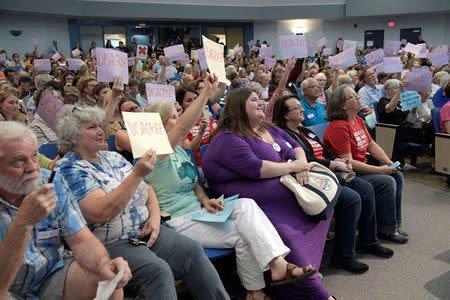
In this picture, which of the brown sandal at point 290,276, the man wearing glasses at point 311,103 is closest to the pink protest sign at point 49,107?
the brown sandal at point 290,276

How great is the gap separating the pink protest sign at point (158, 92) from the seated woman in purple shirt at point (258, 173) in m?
0.55

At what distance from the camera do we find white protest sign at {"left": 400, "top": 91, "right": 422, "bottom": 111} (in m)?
4.52

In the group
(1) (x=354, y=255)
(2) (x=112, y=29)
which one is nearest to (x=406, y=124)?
(1) (x=354, y=255)

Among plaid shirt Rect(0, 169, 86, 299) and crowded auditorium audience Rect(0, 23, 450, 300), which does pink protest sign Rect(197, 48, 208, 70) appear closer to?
crowded auditorium audience Rect(0, 23, 450, 300)

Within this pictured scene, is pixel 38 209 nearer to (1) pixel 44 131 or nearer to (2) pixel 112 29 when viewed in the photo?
(1) pixel 44 131

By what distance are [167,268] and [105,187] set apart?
50 cm

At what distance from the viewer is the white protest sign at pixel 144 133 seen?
Result: 5.90 ft

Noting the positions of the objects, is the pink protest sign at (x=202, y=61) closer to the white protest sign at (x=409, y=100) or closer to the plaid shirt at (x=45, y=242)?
the white protest sign at (x=409, y=100)

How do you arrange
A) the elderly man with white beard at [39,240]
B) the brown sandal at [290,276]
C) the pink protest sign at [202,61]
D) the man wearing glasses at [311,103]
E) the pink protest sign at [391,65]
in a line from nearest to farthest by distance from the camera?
1. the elderly man with white beard at [39,240]
2. the brown sandal at [290,276]
3. the man wearing glasses at [311,103]
4. the pink protest sign at [202,61]
5. the pink protest sign at [391,65]

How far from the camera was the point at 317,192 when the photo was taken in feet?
8.14

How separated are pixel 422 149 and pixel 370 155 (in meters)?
2.10

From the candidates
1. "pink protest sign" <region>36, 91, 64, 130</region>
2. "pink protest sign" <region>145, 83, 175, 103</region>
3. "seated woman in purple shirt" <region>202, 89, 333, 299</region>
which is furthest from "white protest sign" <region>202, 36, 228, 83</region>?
"pink protest sign" <region>36, 91, 64, 130</region>

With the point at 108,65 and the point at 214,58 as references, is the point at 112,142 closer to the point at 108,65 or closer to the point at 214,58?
the point at 108,65

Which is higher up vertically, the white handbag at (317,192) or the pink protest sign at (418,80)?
the pink protest sign at (418,80)
